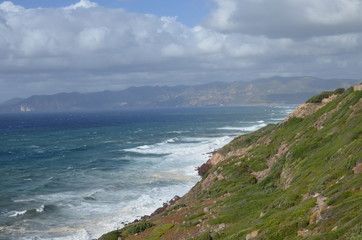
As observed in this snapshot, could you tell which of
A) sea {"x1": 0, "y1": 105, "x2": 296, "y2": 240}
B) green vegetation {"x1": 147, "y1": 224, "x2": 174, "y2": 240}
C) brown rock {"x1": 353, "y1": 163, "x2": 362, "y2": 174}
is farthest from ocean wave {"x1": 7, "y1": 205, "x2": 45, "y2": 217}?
brown rock {"x1": 353, "y1": 163, "x2": 362, "y2": 174}

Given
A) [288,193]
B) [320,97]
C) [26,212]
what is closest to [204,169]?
[320,97]

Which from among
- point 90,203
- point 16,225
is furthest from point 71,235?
point 90,203

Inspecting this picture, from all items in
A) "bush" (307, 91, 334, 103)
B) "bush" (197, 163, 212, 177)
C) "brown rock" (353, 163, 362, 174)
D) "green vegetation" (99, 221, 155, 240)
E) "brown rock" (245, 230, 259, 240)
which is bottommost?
"bush" (197, 163, 212, 177)

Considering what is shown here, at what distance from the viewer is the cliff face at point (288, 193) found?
17908mm

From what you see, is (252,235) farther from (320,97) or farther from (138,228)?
(320,97)

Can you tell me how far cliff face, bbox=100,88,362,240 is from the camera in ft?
58.8

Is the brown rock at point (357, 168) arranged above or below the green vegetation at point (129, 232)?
above

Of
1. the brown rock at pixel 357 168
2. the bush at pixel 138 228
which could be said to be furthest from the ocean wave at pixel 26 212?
the brown rock at pixel 357 168

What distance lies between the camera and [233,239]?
21.3 metres

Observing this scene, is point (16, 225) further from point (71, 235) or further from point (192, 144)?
point (192, 144)

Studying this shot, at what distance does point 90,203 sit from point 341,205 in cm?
4215

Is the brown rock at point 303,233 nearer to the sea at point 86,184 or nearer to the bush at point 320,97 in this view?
the sea at point 86,184

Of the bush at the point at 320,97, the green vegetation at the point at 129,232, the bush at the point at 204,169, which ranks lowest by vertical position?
the bush at the point at 204,169

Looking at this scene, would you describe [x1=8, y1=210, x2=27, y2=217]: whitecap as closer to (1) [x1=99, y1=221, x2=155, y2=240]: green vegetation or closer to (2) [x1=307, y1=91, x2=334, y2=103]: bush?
(1) [x1=99, y1=221, x2=155, y2=240]: green vegetation
